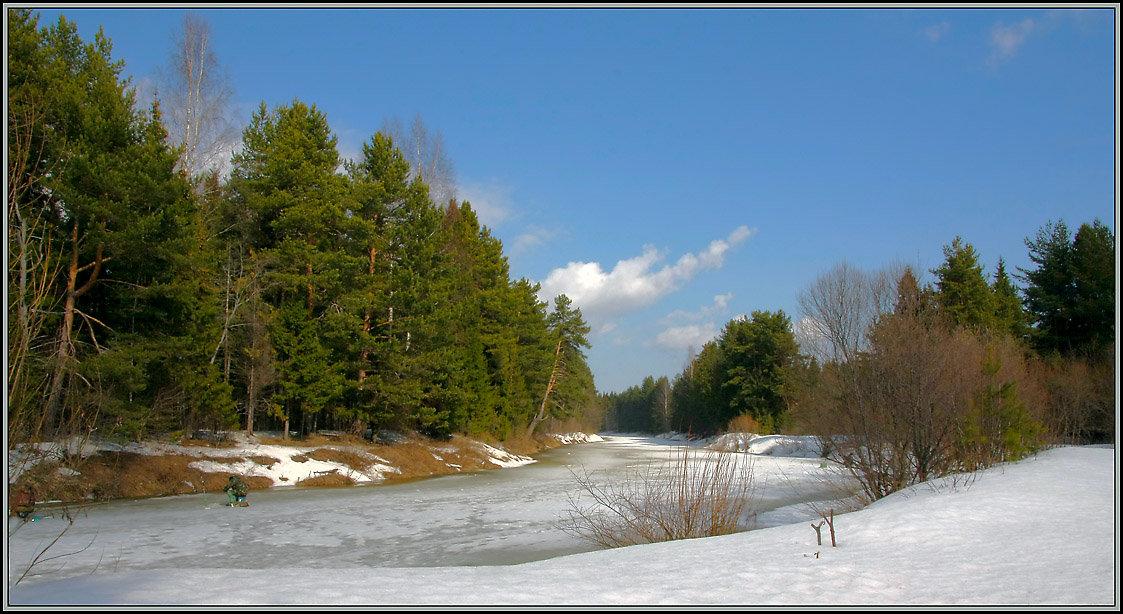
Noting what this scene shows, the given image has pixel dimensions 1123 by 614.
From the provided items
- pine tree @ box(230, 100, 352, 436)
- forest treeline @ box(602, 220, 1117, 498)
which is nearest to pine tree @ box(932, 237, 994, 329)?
forest treeline @ box(602, 220, 1117, 498)

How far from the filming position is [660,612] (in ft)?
16.9

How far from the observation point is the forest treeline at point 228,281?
16.4 m

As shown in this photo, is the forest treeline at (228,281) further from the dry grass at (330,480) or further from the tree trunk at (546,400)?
the tree trunk at (546,400)

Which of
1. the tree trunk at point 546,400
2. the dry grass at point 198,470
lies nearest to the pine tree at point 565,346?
the tree trunk at point 546,400

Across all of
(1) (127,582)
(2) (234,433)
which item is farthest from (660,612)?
(2) (234,433)

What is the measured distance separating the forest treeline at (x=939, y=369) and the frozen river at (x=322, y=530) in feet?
8.60

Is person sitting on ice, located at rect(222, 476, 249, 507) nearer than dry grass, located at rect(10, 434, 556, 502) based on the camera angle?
No

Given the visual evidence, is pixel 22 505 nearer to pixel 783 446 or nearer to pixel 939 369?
pixel 939 369

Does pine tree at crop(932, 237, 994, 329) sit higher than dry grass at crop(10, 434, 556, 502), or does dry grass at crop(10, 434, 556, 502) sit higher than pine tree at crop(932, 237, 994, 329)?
pine tree at crop(932, 237, 994, 329)

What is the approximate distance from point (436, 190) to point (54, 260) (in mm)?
24448

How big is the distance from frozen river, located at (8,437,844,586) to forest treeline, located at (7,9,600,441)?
2091 mm

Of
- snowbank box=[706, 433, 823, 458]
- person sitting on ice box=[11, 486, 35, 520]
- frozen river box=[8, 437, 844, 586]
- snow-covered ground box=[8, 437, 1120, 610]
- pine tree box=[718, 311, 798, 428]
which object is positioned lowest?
snowbank box=[706, 433, 823, 458]

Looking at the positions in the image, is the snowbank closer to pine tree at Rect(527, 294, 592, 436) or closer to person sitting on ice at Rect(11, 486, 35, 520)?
pine tree at Rect(527, 294, 592, 436)

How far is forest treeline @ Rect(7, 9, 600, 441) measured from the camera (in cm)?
1638
